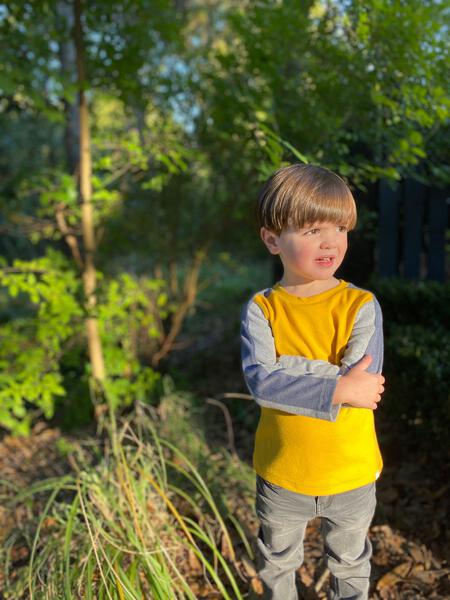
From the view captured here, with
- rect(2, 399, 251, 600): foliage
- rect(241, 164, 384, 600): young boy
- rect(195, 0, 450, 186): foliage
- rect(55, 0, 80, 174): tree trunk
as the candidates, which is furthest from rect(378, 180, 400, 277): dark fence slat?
rect(241, 164, 384, 600): young boy

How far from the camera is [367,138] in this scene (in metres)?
2.66

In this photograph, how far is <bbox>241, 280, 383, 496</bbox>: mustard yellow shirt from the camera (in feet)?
5.12

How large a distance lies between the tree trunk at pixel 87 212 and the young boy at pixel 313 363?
2062mm

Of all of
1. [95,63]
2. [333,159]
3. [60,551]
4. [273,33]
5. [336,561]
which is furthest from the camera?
[95,63]

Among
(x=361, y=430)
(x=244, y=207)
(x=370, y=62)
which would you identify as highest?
(x=370, y=62)

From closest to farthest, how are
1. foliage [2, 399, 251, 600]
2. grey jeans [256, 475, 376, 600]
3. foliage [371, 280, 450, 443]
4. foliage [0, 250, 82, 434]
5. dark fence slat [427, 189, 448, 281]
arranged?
grey jeans [256, 475, 376, 600], foliage [2, 399, 251, 600], foliage [371, 280, 450, 443], foliage [0, 250, 82, 434], dark fence slat [427, 189, 448, 281]

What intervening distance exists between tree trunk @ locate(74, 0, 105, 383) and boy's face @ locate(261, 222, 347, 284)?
2147 mm

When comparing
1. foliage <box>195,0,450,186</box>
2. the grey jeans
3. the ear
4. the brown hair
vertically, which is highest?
foliage <box>195,0,450,186</box>

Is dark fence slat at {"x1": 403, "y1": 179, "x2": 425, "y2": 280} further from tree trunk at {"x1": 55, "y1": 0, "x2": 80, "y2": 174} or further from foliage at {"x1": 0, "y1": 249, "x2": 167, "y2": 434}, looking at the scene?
tree trunk at {"x1": 55, "y1": 0, "x2": 80, "y2": 174}

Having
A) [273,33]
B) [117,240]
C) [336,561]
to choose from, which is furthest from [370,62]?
[117,240]

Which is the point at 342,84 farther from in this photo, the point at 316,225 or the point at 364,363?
the point at 364,363

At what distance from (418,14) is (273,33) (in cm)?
101

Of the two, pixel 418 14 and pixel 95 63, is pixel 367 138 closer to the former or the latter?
pixel 418 14

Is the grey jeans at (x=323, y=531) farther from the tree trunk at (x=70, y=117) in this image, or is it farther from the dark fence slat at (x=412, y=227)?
the tree trunk at (x=70, y=117)
